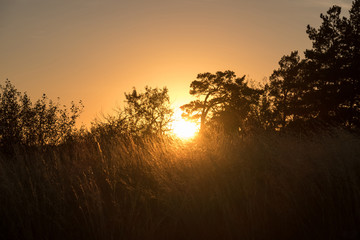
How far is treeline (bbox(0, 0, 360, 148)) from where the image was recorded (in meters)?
21.1

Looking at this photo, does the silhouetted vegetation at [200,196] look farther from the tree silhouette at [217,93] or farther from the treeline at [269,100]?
the tree silhouette at [217,93]

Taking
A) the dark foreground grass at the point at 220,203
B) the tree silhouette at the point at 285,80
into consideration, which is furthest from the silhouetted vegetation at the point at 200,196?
the tree silhouette at the point at 285,80

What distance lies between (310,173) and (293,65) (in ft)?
111

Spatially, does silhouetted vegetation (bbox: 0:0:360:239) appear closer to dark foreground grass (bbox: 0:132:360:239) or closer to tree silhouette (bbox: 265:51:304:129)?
dark foreground grass (bbox: 0:132:360:239)

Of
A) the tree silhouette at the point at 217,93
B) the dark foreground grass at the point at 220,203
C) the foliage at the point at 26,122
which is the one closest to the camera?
the dark foreground grass at the point at 220,203

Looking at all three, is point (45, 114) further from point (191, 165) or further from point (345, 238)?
point (345, 238)

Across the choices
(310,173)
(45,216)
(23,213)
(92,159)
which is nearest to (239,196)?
(310,173)

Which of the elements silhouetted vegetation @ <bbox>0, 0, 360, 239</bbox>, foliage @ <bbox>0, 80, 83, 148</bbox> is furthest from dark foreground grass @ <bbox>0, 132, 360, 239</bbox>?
foliage @ <bbox>0, 80, 83, 148</bbox>

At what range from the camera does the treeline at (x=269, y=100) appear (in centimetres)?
2111

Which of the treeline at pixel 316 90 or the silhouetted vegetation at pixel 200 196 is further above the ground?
the treeline at pixel 316 90

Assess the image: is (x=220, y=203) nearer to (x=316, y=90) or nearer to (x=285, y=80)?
(x=316, y=90)

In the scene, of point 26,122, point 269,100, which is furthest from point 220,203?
point 269,100

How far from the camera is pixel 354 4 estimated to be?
92.6ft

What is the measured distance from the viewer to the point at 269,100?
3709 cm
